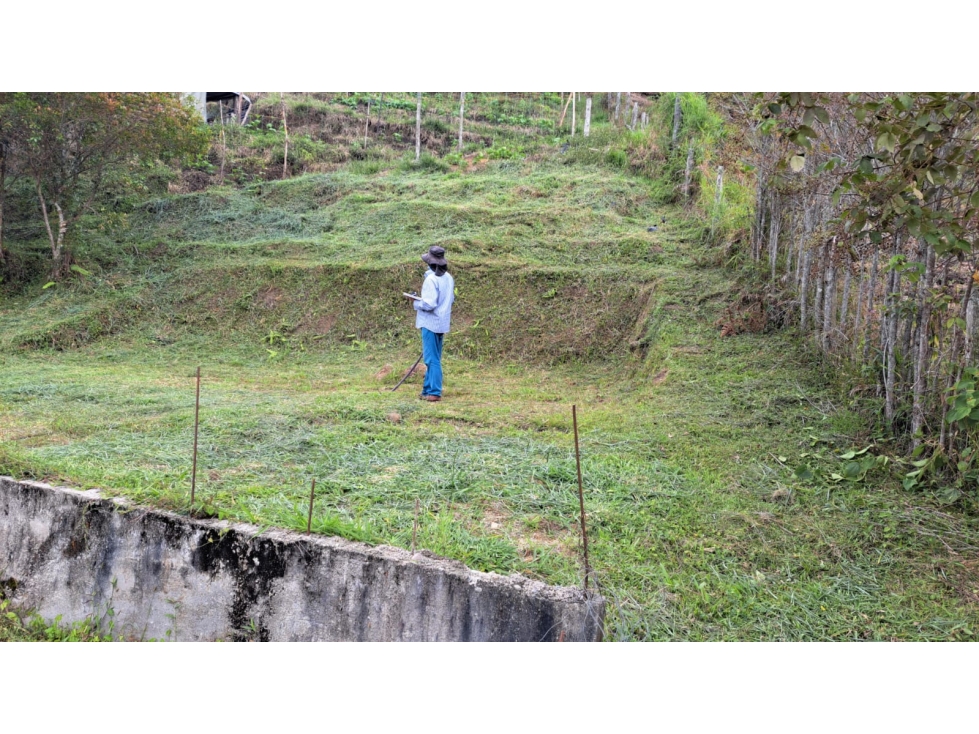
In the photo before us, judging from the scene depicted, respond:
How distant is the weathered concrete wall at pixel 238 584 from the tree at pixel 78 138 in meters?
7.09

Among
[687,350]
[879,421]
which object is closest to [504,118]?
[687,350]

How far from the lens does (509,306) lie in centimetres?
932

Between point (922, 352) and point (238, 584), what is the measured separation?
4.18m

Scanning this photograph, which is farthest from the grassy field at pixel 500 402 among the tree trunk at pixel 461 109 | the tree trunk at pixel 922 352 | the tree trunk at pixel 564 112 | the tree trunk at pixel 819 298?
the tree trunk at pixel 564 112

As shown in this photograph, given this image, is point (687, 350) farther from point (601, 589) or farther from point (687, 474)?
point (601, 589)

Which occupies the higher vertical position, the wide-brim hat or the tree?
the tree

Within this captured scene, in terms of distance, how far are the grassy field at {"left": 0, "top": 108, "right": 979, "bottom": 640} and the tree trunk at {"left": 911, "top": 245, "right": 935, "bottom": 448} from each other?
0.40 m

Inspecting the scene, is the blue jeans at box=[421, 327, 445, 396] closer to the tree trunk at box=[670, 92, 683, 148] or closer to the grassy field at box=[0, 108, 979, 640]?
the grassy field at box=[0, 108, 979, 640]

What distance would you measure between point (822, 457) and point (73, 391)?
656 cm

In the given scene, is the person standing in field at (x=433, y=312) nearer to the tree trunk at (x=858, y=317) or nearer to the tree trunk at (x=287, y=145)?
the tree trunk at (x=858, y=317)

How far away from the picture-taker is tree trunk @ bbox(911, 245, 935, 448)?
4.36 m

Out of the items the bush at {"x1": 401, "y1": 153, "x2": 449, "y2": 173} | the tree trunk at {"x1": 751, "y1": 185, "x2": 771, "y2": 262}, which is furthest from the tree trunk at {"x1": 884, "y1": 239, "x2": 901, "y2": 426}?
the bush at {"x1": 401, "y1": 153, "x2": 449, "y2": 173}

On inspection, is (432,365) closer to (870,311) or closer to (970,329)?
(870,311)

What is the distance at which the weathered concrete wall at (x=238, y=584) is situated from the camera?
10.4 ft
